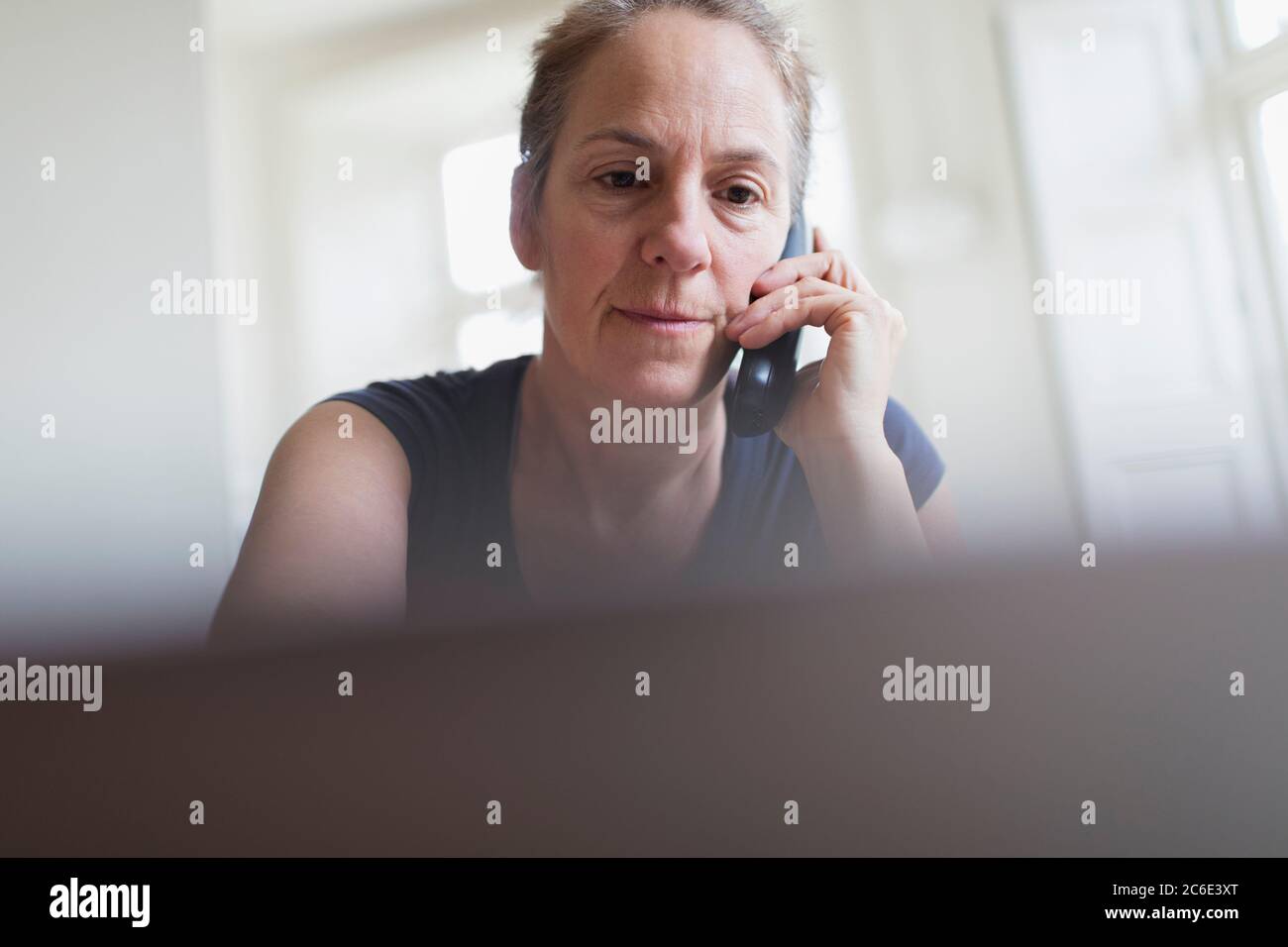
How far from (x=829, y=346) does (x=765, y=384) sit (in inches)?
3.1

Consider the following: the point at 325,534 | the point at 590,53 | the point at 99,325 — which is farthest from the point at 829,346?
the point at 99,325

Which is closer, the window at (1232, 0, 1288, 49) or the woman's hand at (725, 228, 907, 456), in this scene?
the woman's hand at (725, 228, 907, 456)

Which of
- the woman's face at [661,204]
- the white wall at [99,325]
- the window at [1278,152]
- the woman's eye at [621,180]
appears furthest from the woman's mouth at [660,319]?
the window at [1278,152]

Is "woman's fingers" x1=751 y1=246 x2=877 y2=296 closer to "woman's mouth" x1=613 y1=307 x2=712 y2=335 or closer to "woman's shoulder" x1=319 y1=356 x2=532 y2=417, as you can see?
"woman's mouth" x1=613 y1=307 x2=712 y2=335

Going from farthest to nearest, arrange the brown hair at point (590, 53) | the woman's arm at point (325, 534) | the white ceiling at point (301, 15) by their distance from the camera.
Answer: the white ceiling at point (301, 15)
the brown hair at point (590, 53)
the woman's arm at point (325, 534)

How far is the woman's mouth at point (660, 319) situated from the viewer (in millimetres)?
825

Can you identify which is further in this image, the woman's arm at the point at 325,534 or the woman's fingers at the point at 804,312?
the woman's fingers at the point at 804,312

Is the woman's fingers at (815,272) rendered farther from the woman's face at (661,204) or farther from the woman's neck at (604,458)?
the woman's neck at (604,458)

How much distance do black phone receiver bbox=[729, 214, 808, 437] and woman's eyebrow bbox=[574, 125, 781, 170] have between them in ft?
0.35

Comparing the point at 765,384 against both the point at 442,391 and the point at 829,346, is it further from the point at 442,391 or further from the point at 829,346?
the point at 442,391

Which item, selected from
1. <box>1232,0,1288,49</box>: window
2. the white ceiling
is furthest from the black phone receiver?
<box>1232,0,1288,49</box>: window

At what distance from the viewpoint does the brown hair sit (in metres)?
0.84

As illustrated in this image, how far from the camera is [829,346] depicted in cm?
88
